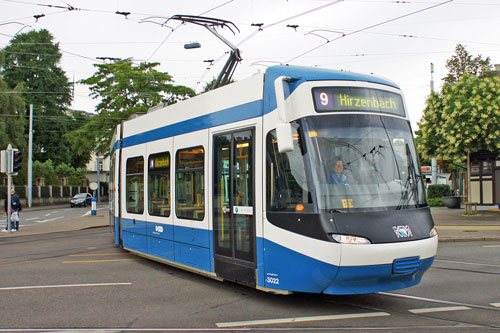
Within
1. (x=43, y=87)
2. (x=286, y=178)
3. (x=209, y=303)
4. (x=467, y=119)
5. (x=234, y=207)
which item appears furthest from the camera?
(x=43, y=87)

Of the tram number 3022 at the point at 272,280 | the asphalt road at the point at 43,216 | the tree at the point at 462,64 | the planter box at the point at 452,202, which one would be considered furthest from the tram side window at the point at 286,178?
the tree at the point at 462,64

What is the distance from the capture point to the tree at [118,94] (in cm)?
4069

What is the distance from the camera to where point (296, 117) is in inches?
269

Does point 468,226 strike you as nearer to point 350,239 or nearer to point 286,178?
point 286,178

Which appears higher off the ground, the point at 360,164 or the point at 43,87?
the point at 43,87

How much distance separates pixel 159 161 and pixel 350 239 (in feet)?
17.3

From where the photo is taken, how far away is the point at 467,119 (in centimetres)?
2230

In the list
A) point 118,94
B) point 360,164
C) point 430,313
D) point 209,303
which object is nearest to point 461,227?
point 430,313

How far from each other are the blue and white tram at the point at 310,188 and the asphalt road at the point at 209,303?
388mm

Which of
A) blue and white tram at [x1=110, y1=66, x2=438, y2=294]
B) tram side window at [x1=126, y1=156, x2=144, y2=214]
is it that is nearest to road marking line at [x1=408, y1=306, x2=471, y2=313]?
blue and white tram at [x1=110, y1=66, x2=438, y2=294]

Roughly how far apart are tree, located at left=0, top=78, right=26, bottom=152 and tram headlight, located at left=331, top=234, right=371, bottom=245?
48.2m

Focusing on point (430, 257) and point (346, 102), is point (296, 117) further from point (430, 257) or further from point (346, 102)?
point (430, 257)

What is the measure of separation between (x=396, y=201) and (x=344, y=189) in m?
0.73

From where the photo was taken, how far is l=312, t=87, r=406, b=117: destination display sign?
6.92 metres
